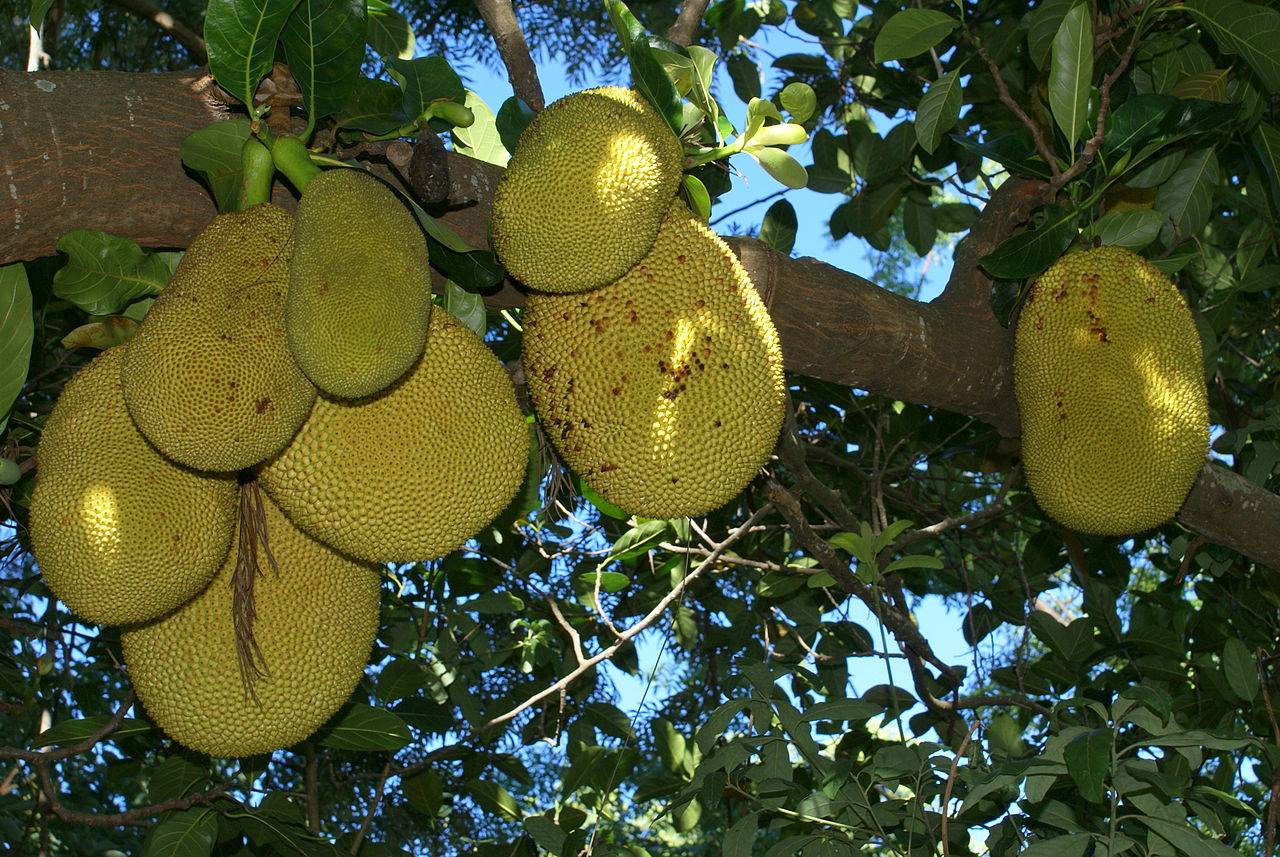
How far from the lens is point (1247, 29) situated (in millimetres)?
1727

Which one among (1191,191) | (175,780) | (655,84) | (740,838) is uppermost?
(655,84)

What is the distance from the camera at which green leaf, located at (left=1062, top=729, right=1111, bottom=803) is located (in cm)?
112

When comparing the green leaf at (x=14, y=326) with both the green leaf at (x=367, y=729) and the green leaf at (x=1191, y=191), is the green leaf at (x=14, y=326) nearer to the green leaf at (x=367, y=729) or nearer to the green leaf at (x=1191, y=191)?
the green leaf at (x=367, y=729)

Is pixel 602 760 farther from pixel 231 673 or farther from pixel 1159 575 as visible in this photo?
pixel 1159 575

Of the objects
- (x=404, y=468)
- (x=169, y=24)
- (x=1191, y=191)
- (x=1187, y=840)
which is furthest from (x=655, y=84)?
(x=169, y=24)

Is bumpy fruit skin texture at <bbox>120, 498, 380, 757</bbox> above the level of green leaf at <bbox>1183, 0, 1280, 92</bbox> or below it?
below

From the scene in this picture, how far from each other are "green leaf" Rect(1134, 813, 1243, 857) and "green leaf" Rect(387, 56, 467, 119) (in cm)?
109

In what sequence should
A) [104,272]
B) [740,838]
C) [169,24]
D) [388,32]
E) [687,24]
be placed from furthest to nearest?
[169,24], [388,32], [687,24], [740,838], [104,272]

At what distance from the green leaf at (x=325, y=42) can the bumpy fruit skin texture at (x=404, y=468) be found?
332mm

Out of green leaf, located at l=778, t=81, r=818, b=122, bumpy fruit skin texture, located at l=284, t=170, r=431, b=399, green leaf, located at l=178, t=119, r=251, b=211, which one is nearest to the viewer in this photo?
bumpy fruit skin texture, located at l=284, t=170, r=431, b=399

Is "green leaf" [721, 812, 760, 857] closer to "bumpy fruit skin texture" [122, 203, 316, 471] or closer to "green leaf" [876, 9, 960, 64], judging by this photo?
"bumpy fruit skin texture" [122, 203, 316, 471]

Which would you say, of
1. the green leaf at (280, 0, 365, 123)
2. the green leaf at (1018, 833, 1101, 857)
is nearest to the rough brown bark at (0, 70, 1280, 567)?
the green leaf at (280, 0, 365, 123)

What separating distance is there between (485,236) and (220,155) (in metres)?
0.33

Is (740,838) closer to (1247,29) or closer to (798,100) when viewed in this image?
(798,100)
